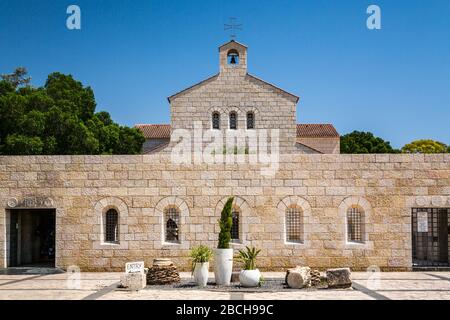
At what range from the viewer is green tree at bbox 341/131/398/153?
6159cm

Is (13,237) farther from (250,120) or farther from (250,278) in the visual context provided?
(250,120)

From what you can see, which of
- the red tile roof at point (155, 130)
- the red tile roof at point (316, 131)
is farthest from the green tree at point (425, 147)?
the red tile roof at point (155, 130)

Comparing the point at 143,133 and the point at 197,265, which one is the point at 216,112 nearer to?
the point at 143,133

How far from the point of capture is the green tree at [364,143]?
61.6 meters

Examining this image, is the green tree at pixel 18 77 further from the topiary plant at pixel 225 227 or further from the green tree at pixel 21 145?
the topiary plant at pixel 225 227

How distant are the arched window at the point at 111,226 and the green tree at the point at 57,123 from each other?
21.8 metres

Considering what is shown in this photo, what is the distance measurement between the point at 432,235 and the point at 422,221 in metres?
0.68

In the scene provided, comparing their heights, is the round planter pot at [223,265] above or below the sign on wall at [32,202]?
below

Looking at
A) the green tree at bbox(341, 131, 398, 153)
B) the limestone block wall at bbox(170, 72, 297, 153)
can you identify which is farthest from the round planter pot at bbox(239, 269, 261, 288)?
the green tree at bbox(341, 131, 398, 153)

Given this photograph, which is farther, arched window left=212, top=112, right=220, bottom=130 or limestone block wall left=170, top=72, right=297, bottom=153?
arched window left=212, top=112, right=220, bottom=130

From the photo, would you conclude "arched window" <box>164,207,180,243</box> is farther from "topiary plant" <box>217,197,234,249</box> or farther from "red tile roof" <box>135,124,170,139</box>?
"red tile roof" <box>135,124,170,139</box>

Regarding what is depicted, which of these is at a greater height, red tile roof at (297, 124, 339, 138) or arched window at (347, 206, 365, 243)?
red tile roof at (297, 124, 339, 138)

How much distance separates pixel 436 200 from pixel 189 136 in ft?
66.8

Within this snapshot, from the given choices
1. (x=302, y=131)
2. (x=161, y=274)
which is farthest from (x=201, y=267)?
(x=302, y=131)
